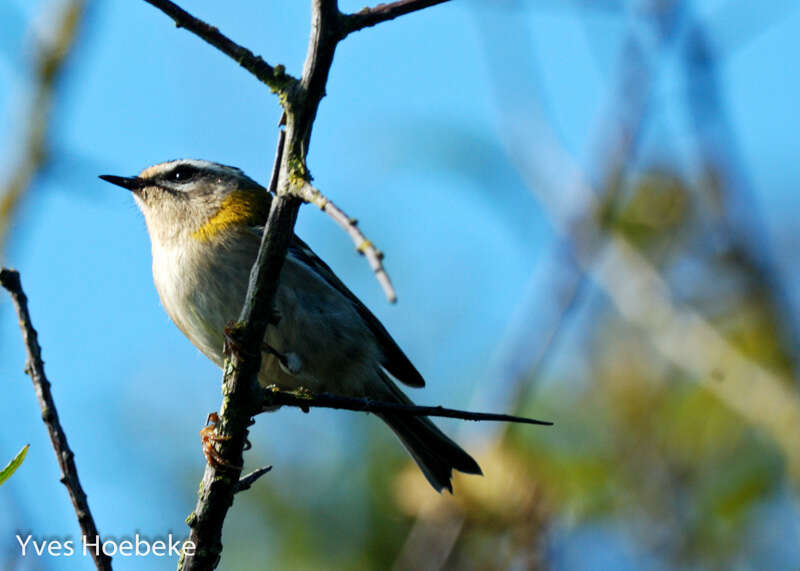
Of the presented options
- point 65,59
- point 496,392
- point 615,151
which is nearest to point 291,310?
point 496,392

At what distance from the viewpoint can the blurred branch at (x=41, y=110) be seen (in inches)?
141

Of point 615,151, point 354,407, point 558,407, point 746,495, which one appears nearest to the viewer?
point 354,407

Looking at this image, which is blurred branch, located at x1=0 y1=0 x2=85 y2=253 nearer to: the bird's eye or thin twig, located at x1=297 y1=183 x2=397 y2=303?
the bird's eye

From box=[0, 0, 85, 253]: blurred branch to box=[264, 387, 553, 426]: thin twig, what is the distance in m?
1.63

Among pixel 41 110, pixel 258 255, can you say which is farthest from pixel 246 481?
pixel 41 110

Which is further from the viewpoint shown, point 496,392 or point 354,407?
point 496,392

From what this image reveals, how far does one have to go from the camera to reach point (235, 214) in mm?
3824

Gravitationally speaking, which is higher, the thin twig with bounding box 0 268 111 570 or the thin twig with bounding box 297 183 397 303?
the thin twig with bounding box 297 183 397 303

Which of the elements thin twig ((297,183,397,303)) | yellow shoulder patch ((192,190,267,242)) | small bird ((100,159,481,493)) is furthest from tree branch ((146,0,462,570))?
yellow shoulder patch ((192,190,267,242))

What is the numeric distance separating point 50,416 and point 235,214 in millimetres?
1815

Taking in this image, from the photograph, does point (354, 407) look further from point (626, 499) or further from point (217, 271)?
point (626, 499)

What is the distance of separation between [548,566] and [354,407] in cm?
105

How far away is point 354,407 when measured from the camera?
2025 millimetres

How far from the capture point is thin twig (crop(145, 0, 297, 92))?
166 cm
